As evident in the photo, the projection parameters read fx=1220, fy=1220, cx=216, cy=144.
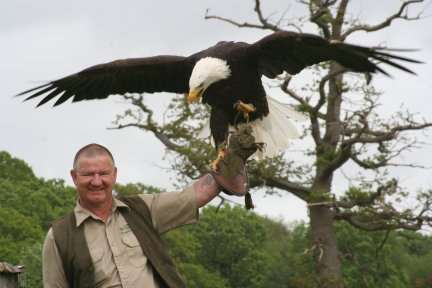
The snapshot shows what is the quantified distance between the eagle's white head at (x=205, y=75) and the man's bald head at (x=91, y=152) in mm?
2196

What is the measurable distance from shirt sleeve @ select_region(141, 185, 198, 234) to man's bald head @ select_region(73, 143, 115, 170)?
0.28 metres

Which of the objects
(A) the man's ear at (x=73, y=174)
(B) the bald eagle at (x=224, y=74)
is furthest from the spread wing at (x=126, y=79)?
(A) the man's ear at (x=73, y=174)

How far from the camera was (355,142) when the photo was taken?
62.9ft

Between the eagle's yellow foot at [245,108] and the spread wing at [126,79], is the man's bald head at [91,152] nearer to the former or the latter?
the eagle's yellow foot at [245,108]

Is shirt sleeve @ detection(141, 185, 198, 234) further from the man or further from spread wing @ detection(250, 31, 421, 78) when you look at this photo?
spread wing @ detection(250, 31, 421, 78)

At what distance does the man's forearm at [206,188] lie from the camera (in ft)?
16.3

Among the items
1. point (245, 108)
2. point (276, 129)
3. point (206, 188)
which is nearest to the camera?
point (206, 188)

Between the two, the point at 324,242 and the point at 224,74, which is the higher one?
the point at 324,242

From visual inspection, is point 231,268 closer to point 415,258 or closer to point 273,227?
point 415,258

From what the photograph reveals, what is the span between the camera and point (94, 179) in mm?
4621

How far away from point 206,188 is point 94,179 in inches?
22.0

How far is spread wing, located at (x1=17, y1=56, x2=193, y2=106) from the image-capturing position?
7.68 meters

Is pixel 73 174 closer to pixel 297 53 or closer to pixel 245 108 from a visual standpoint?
pixel 245 108

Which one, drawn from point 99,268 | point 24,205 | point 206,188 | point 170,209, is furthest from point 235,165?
point 24,205
